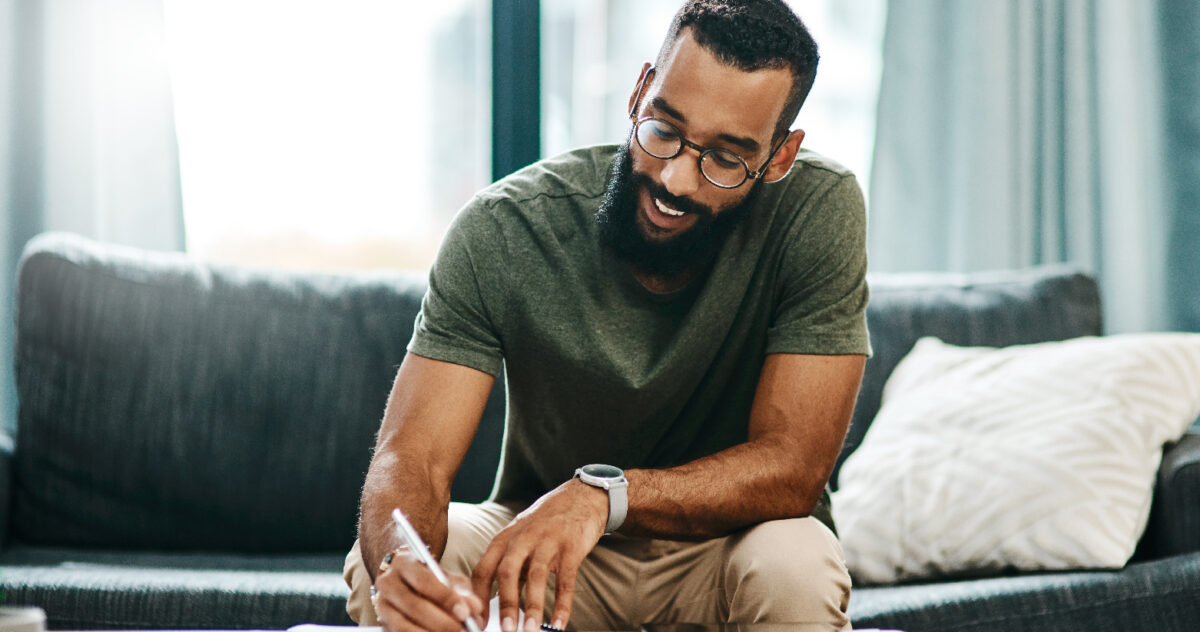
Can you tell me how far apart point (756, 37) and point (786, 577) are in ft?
2.16

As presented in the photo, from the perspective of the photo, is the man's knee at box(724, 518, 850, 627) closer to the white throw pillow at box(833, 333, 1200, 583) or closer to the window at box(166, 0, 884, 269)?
the white throw pillow at box(833, 333, 1200, 583)

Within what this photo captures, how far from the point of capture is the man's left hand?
0.95m

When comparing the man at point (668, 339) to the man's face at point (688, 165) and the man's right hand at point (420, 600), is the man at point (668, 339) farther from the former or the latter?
the man's right hand at point (420, 600)

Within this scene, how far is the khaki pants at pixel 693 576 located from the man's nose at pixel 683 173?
0.44 metres

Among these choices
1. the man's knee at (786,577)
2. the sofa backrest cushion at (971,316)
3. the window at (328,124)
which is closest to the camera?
the man's knee at (786,577)

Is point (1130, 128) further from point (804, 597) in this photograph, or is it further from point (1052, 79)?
point (804, 597)

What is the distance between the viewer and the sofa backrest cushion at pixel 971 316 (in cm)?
200

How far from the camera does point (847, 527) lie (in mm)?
→ 1701

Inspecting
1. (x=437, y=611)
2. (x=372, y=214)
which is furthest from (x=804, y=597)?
(x=372, y=214)

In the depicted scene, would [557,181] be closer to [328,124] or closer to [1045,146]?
[328,124]

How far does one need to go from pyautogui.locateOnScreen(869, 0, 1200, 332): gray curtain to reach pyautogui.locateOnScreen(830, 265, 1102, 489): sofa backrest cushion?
40 cm

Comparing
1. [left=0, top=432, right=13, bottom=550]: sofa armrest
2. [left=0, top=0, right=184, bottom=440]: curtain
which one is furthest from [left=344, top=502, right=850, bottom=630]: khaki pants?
[left=0, top=0, right=184, bottom=440]: curtain

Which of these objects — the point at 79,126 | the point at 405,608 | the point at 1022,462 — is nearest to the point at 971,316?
the point at 1022,462

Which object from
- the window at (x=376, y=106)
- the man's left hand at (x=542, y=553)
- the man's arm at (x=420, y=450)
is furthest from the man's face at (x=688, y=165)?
the window at (x=376, y=106)
